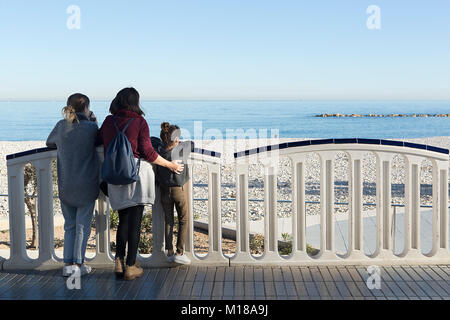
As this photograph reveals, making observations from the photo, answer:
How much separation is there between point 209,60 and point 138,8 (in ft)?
72.9

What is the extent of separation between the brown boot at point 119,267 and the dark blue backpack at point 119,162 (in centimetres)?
82

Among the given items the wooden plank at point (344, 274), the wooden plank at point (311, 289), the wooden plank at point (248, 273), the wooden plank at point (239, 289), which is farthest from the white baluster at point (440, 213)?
the wooden plank at point (239, 289)

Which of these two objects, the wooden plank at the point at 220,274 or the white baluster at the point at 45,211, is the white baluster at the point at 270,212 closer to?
the wooden plank at the point at 220,274

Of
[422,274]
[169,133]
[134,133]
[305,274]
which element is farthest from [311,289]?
[134,133]

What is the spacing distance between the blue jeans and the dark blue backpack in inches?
21.8

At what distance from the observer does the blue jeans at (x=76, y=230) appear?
5.36 meters

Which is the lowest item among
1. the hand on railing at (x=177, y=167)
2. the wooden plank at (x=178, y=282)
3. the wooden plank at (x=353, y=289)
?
the wooden plank at (x=353, y=289)

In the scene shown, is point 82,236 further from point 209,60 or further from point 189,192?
point 209,60

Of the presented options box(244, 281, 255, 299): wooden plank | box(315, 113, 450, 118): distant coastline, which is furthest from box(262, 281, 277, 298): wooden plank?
box(315, 113, 450, 118): distant coastline

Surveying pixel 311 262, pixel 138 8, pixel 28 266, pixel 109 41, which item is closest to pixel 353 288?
pixel 311 262

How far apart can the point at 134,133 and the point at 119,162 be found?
296 mm

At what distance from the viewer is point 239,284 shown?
5.16m

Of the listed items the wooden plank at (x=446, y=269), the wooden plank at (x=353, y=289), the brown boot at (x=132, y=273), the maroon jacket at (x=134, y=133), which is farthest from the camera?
the wooden plank at (x=446, y=269)

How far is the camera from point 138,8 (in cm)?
7094
